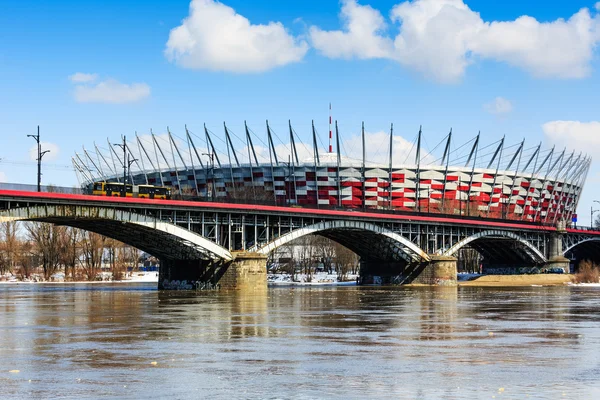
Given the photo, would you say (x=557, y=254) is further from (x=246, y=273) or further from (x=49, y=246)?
(x=49, y=246)

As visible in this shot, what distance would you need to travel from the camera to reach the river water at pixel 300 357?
2106 centimetres

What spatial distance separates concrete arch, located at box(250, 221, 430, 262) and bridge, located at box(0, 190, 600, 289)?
0.13 metres

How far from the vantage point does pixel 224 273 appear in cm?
9538

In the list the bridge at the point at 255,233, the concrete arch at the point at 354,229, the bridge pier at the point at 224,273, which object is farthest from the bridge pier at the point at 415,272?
the bridge pier at the point at 224,273

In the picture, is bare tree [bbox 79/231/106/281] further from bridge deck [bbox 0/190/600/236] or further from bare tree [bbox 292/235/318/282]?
bridge deck [bbox 0/190/600/236]

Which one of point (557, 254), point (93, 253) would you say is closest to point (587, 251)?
point (557, 254)

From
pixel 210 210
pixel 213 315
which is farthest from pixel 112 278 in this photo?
pixel 213 315

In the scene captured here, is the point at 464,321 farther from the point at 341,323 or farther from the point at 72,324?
the point at 72,324

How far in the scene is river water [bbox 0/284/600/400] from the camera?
21062 millimetres

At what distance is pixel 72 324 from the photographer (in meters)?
42.8

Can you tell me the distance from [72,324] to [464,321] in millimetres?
20293

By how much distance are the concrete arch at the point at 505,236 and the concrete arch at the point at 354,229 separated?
670 cm

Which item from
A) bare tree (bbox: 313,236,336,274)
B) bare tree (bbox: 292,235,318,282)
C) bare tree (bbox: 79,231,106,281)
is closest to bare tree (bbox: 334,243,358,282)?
bare tree (bbox: 313,236,336,274)

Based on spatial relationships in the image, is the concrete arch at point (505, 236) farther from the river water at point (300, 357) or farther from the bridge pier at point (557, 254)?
the river water at point (300, 357)
